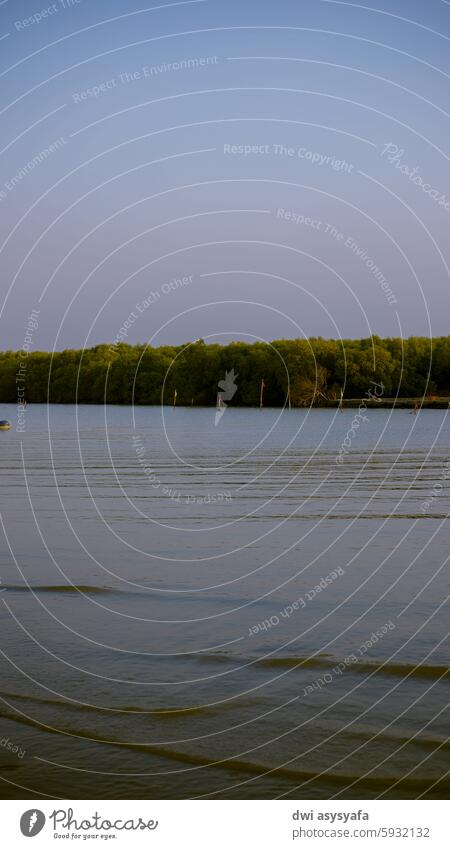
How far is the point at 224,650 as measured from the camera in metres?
15.3

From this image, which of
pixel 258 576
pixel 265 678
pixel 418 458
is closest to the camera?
pixel 265 678

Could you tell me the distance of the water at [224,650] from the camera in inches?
416

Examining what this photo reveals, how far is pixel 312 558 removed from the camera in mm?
24047

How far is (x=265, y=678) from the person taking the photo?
1383 cm

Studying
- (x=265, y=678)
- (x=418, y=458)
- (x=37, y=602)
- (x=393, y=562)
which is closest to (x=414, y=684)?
(x=265, y=678)

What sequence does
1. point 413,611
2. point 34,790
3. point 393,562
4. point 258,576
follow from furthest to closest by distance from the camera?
point 393,562 < point 258,576 < point 413,611 < point 34,790

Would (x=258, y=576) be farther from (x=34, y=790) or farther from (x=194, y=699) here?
(x=34, y=790)

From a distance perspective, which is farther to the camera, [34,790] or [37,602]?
[37,602]

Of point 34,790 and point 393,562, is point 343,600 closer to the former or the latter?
point 393,562

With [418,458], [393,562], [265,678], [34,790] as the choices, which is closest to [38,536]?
[393,562]

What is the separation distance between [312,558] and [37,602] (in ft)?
26.5

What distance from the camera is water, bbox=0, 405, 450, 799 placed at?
34.7 feet

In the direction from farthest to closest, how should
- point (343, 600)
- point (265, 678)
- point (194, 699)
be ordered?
point (343, 600), point (265, 678), point (194, 699)
